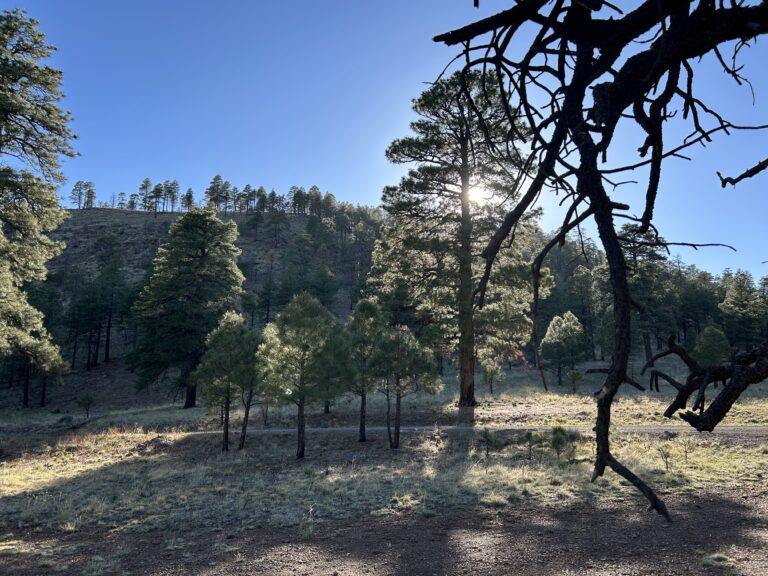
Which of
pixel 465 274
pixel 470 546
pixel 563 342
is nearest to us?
pixel 470 546

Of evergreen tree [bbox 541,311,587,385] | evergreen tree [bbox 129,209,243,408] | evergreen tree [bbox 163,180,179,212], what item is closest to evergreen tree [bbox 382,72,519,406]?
evergreen tree [bbox 129,209,243,408]

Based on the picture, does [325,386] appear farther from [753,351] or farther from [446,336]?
[753,351]

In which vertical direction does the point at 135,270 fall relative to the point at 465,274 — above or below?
above

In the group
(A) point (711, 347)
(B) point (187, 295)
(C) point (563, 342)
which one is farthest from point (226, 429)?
(A) point (711, 347)

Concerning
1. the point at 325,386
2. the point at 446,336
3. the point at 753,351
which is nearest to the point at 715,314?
the point at 446,336

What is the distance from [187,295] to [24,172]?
17.5m

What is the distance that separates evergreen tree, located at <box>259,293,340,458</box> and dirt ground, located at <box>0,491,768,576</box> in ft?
30.4

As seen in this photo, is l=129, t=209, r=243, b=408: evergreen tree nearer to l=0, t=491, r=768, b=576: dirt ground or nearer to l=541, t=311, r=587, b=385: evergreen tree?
l=0, t=491, r=768, b=576: dirt ground

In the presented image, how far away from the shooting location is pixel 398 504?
30.1 ft

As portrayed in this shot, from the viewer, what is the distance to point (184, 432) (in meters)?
23.3

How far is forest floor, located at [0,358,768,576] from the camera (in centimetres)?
593

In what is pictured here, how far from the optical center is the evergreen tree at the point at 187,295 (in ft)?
97.7

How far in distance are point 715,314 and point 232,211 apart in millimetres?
123290

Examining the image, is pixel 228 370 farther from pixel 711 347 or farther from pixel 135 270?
pixel 135 270
